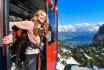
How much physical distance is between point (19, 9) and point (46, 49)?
1019 mm

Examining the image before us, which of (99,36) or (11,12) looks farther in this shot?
(99,36)

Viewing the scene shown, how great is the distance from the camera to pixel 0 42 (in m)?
3.22

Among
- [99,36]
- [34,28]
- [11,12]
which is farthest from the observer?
[99,36]

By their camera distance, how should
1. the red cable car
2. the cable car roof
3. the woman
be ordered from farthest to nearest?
the cable car roof < the woman < the red cable car

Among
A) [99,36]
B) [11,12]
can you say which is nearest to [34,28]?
[11,12]

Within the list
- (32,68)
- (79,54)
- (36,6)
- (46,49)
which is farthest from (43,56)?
(79,54)

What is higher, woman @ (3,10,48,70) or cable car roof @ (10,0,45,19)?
cable car roof @ (10,0,45,19)

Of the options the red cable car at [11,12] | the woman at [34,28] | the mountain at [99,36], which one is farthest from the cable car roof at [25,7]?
the mountain at [99,36]

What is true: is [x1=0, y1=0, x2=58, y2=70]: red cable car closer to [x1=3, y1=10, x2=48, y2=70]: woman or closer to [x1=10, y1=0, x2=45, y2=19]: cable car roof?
[x1=10, y1=0, x2=45, y2=19]: cable car roof

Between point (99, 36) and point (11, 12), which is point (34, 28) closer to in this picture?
point (11, 12)

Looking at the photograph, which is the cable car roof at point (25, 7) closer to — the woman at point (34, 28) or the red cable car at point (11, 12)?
the red cable car at point (11, 12)

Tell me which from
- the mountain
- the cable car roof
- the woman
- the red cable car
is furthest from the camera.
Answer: the mountain

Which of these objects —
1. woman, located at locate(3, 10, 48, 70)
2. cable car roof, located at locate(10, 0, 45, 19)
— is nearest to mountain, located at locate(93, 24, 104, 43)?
cable car roof, located at locate(10, 0, 45, 19)

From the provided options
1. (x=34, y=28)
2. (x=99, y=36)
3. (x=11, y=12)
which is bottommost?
(x=34, y=28)
